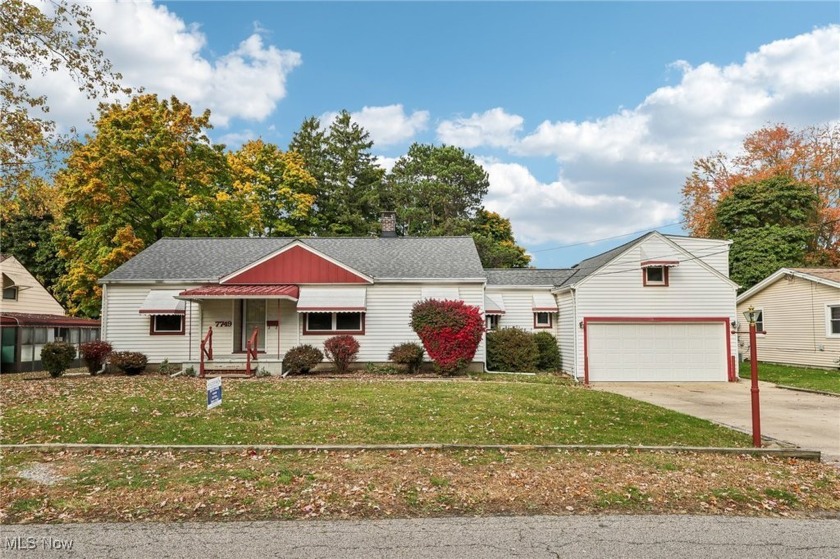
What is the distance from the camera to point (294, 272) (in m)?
18.3

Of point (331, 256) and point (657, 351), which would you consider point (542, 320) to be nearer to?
point (657, 351)

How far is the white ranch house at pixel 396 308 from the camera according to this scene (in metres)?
17.7

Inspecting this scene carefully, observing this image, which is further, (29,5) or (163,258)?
(163,258)

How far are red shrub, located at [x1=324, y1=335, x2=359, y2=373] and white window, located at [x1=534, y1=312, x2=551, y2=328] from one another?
7849 mm

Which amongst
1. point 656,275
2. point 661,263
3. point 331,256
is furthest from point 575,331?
point 331,256

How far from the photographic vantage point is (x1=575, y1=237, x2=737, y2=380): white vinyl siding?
17.8m

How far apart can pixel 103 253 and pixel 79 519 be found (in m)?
23.3

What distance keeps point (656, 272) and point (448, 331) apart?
26.4ft

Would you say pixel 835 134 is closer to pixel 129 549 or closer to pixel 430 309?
pixel 430 309

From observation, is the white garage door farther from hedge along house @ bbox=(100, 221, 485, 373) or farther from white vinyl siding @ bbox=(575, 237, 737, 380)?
hedge along house @ bbox=(100, 221, 485, 373)

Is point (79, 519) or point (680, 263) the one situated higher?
point (680, 263)

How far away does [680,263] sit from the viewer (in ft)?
58.4

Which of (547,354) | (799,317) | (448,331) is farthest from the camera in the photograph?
(799,317)

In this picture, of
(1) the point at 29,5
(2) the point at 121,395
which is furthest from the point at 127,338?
(1) the point at 29,5
